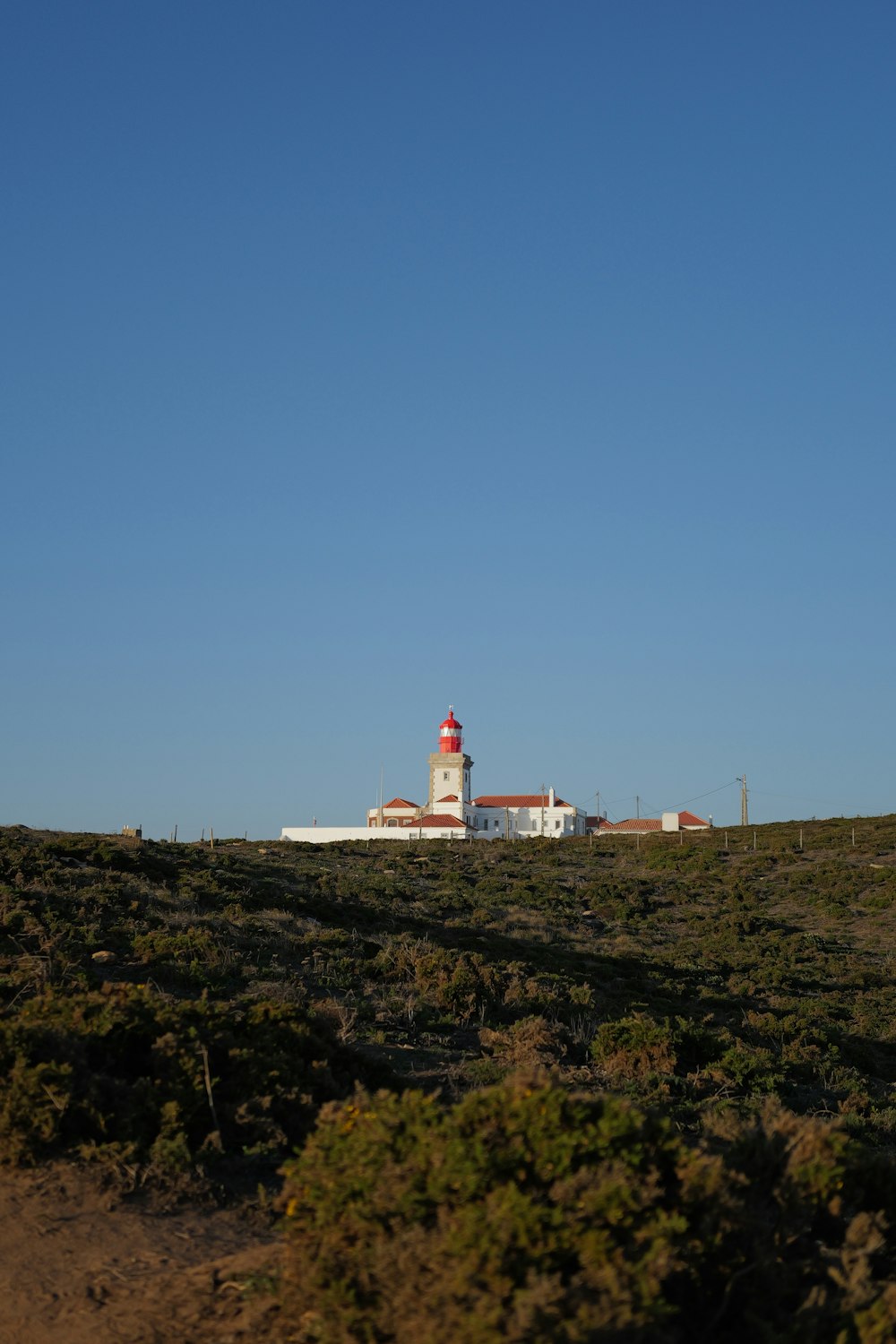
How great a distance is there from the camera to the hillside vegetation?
14.8 feet

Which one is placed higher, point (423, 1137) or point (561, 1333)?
point (423, 1137)

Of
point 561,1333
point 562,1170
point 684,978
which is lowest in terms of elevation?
point 684,978

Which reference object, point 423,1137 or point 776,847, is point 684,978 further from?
point 776,847

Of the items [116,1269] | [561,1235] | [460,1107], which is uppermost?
Result: [460,1107]

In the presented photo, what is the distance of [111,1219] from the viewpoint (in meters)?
6.60

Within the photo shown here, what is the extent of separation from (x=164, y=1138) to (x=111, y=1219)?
640mm

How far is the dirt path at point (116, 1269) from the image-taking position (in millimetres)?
5398

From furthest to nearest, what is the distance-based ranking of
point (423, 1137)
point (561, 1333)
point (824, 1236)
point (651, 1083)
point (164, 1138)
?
point (651, 1083), point (164, 1138), point (824, 1236), point (423, 1137), point (561, 1333)

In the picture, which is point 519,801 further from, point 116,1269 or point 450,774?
point 116,1269

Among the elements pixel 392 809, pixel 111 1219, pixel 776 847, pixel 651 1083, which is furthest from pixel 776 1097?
pixel 392 809

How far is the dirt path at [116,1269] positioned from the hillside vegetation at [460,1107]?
285mm

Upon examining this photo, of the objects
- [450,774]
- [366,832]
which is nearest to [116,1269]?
[366,832]

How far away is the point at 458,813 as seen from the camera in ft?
308

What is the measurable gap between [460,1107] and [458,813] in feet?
292
